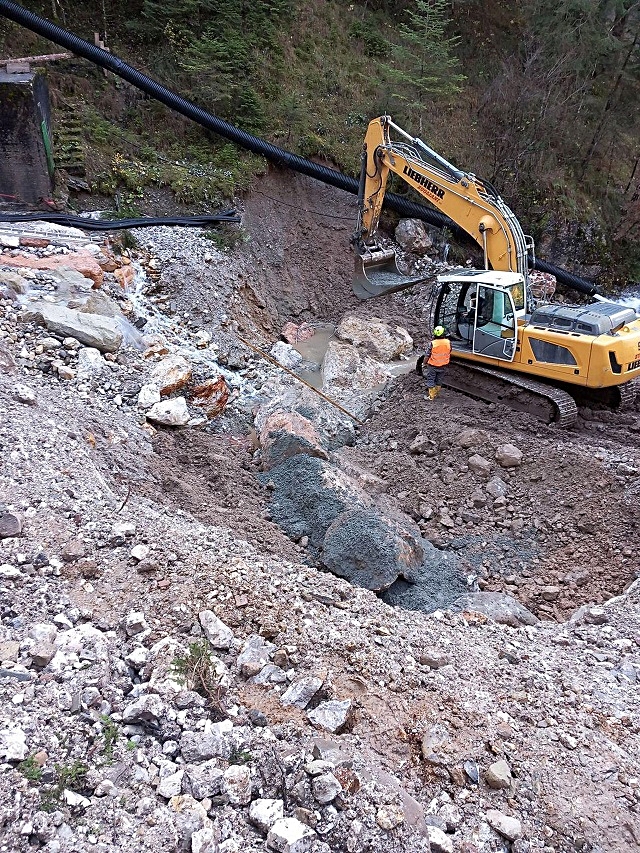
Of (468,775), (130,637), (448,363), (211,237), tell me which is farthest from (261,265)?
(468,775)

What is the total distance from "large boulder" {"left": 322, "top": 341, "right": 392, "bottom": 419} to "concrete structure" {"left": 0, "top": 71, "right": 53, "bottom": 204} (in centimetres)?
595

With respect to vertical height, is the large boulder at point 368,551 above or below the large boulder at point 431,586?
above

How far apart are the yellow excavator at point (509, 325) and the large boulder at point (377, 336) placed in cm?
223

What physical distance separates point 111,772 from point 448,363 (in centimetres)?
738

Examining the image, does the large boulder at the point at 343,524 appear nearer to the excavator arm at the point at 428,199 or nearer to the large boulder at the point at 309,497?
the large boulder at the point at 309,497

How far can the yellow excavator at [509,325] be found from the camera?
7.90 m

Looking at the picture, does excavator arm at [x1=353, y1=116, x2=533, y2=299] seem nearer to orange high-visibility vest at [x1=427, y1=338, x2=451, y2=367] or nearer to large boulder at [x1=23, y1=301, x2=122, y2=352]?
orange high-visibility vest at [x1=427, y1=338, x2=451, y2=367]

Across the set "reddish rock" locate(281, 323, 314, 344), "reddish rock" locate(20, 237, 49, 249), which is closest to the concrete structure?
"reddish rock" locate(20, 237, 49, 249)

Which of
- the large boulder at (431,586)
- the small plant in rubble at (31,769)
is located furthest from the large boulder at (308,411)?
the small plant in rubble at (31,769)

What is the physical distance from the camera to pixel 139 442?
700cm

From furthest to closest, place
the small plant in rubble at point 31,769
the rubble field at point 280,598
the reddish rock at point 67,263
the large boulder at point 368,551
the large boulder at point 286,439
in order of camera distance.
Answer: the reddish rock at point 67,263, the large boulder at point 286,439, the large boulder at point 368,551, the rubble field at point 280,598, the small plant in rubble at point 31,769

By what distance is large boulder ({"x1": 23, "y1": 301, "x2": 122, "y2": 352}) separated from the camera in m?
7.58

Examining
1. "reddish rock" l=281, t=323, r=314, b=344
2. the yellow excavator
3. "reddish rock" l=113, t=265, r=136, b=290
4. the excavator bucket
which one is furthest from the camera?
"reddish rock" l=281, t=323, r=314, b=344

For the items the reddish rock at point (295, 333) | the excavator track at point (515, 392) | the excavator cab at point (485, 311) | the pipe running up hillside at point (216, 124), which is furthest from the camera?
the pipe running up hillside at point (216, 124)
